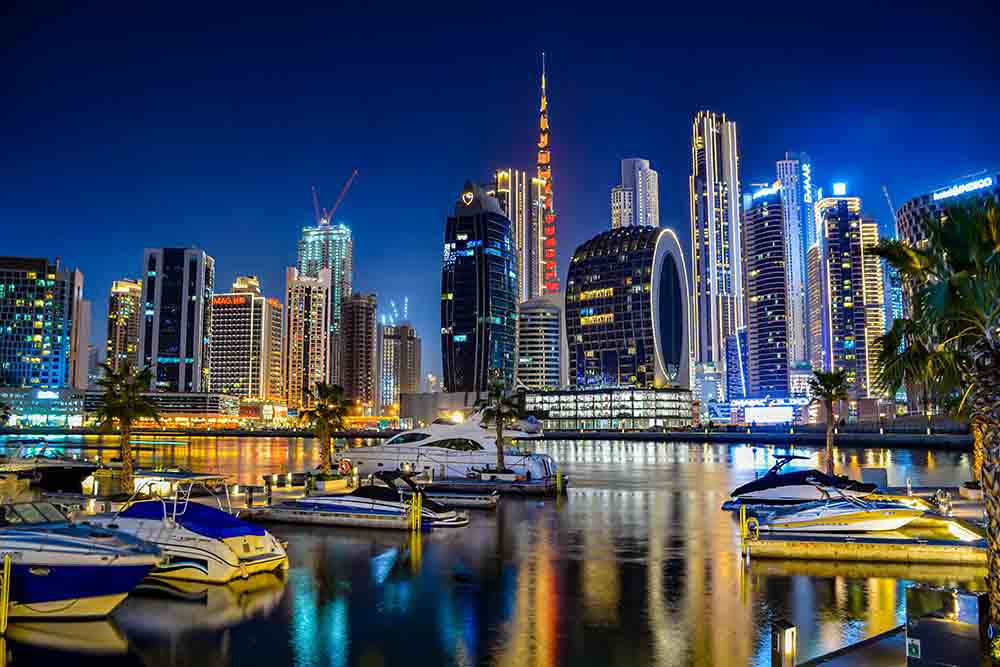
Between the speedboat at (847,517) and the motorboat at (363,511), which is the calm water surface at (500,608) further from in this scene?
the speedboat at (847,517)

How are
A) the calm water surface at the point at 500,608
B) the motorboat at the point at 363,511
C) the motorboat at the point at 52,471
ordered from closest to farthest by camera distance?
Answer: 1. the calm water surface at the point at 500,608
2. the motorboat at the point at 363,511
3. the motorboat at the point at 52,471

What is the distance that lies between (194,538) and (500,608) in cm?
825

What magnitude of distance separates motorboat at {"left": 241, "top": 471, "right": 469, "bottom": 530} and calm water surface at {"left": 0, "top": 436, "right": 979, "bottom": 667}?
3.95 feet

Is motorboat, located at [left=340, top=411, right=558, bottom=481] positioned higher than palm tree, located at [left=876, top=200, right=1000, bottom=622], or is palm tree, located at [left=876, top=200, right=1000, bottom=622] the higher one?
palm tree, located at [left=876, top=200, right=1000, bottom=622]

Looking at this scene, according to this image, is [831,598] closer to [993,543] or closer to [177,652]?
[993,543]

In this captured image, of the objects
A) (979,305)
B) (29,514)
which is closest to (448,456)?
(29,514)

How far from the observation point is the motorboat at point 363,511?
2931cm

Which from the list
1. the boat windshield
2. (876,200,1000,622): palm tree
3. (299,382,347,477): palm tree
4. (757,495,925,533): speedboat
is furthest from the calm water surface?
(299,382,347,477): palm tree

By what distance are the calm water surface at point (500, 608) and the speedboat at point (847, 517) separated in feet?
5.61

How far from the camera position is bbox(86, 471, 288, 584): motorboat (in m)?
19.5

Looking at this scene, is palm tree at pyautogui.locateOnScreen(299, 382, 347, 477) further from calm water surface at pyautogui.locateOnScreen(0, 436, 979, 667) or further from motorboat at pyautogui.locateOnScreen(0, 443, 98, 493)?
calm water surface at pyautogui.locateOnScreen(0, 436, 979, 667)

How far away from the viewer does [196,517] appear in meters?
20.3

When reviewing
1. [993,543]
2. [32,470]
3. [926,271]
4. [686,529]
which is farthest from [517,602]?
[32,470]

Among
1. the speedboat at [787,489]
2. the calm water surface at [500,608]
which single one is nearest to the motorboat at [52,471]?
the calm water surface at [500,608]
